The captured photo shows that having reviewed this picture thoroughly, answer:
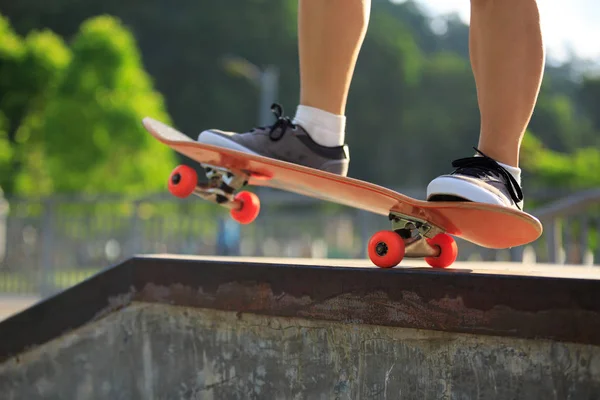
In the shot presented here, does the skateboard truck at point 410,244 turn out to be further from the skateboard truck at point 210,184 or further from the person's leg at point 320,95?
the skateboard truck at point 210,184

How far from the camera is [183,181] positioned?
2.78 meters

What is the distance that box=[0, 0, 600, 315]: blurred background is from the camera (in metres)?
10.5

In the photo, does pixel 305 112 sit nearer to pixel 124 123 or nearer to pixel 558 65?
pixel 124 123

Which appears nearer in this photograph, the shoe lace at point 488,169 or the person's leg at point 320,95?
the shoe lace at point 488,169

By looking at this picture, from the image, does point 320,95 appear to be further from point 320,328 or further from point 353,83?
point 353,83

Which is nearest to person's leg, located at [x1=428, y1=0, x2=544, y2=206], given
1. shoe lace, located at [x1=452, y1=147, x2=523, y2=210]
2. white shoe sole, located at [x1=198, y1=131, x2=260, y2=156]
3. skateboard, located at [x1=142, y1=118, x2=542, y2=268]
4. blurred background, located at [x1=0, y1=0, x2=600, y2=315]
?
shoe lace, located at [x1=452, y1=147, x2=523, y2=210]

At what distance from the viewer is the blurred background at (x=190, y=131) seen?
34.5ft

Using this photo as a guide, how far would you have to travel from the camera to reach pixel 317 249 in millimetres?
10344

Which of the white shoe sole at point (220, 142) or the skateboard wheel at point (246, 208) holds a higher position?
the white shoe sole at point (220, 142)

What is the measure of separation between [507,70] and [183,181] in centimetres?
118

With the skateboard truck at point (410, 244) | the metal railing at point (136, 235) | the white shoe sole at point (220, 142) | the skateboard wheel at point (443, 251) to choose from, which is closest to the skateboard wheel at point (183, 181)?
the white shoe sole at point (220, 142)

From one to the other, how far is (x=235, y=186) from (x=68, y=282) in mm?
8890

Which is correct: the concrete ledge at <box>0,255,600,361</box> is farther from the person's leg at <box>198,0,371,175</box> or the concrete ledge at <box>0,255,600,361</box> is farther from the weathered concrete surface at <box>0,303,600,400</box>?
the person's leg at <box>198,0,371,175</box>

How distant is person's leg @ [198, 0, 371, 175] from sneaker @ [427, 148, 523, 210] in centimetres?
52
